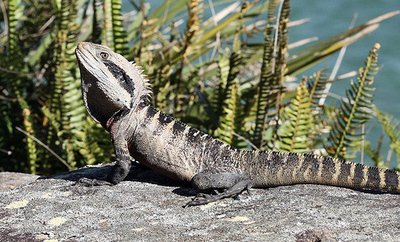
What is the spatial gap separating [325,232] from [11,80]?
4706mm

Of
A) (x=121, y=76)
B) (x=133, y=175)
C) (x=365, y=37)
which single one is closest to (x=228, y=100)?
(x=133, y=175)

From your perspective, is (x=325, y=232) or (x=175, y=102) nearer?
(x=325, y=232)

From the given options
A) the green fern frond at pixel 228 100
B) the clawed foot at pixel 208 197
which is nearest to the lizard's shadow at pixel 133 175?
the clawed foot at pixel 208 197

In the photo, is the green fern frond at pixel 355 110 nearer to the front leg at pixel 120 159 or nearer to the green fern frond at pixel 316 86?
the green fern frond at pixel 316 86

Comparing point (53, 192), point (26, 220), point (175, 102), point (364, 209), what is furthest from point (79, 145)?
point (364, 209)

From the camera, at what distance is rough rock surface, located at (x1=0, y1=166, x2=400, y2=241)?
4594 mm

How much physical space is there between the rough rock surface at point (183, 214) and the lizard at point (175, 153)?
87 millimetres

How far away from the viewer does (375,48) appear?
21.9 ft

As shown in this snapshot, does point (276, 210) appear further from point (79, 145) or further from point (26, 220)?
point (79, 145)

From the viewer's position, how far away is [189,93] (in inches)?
342

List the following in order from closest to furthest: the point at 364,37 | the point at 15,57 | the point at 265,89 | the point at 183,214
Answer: the point at 183,214 < the point at 265,89 < the point at 15,57 < the point at 364,37

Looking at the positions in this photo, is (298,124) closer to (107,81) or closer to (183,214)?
(107,81)

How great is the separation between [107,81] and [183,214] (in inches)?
43.6

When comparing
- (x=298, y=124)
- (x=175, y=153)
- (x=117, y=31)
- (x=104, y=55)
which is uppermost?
(x=104, y=55)
